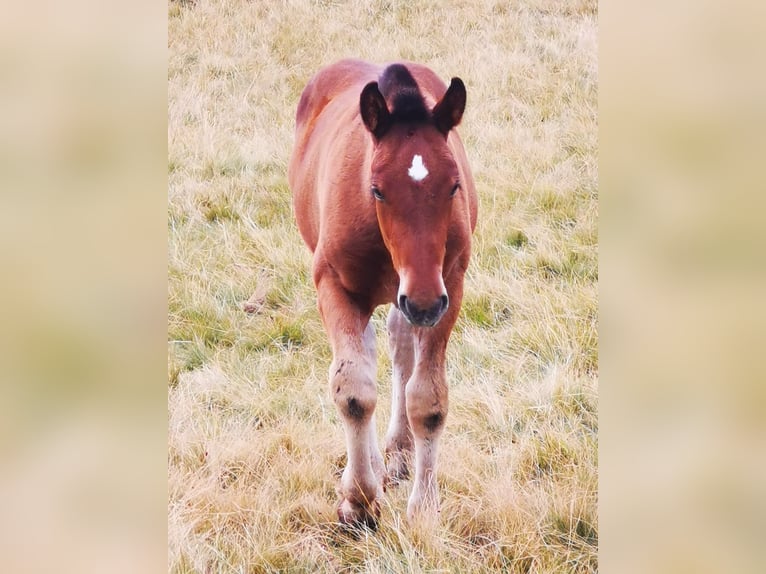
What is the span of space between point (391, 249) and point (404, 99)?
1.38 ft

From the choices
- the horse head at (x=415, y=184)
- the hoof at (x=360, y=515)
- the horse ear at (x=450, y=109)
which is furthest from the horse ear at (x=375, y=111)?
the hoof at (x=360, y=515)

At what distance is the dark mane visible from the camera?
1.97 m

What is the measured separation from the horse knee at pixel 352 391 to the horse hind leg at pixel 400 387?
0.36 metres

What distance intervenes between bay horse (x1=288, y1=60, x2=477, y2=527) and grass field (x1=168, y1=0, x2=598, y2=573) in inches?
5.9

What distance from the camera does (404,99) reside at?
1.99 m

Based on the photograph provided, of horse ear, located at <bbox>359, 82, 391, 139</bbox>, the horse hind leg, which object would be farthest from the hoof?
horse ear, located at <bbox>359, 82, 391, 139</bbox>

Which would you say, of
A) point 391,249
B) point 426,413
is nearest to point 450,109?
point 391,249

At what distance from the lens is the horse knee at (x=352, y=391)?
7.10ft
